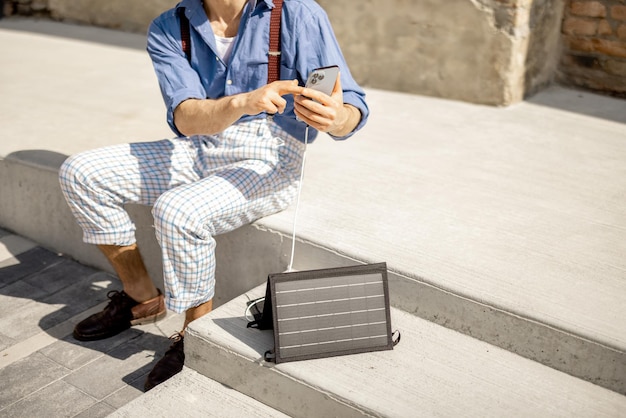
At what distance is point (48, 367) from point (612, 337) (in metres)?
2.02

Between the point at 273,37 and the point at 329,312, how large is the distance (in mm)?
1017

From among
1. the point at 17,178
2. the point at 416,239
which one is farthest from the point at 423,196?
the point at 17,178

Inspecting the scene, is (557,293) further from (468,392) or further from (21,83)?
(21,83)

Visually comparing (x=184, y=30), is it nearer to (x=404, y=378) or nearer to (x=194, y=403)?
(x=194, y=403)

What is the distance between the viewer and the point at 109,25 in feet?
20.8

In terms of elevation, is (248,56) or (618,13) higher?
(618,13)

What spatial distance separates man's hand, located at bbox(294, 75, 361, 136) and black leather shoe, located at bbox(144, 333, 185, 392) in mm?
967

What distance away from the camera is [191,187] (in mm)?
2686

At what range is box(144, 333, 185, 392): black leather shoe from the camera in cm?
272

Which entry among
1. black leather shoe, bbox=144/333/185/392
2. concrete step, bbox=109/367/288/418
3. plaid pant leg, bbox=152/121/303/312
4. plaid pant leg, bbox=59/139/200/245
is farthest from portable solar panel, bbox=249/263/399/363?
plaid pant leg, bbox=59/139/200/245

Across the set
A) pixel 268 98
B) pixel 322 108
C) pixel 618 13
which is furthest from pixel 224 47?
pixel 618 13

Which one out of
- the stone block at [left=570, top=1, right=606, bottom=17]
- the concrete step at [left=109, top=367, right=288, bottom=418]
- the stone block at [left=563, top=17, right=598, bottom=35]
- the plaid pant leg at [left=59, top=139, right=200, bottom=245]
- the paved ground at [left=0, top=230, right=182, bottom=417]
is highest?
the stone block at [left=570, top=1, right=606, bottom=17]

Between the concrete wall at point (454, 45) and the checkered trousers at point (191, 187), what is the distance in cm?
189

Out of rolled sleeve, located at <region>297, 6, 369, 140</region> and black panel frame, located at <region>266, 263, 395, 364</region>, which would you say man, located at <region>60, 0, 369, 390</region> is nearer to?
rolled sleeve, located at <region>297, 6, 369, 140</region>
